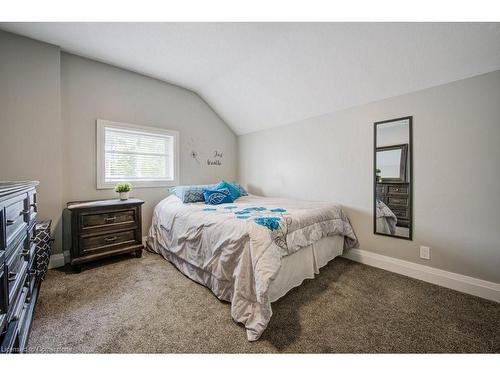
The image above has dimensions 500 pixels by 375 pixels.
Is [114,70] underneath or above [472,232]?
above

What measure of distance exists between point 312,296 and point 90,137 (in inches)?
125

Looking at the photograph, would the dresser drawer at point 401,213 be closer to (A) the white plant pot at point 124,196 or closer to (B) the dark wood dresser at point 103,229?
(B) the dark wood dresser at point 103,229

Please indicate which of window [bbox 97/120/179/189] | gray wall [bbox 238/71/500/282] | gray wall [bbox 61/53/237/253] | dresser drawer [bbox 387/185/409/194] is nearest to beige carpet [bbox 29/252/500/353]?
gray wall [bbox 238/71/500/282]

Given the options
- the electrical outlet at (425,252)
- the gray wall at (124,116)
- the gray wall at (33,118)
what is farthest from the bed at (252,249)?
the gray wall at (33,118)

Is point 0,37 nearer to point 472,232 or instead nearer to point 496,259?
point 472,232

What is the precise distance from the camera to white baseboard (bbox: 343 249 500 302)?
1780 mm

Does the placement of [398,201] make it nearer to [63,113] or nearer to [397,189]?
[397,189]

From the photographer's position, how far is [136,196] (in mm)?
3027

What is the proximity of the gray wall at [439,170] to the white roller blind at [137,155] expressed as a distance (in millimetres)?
2361

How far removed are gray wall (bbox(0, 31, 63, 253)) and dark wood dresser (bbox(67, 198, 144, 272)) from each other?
0.36 meters

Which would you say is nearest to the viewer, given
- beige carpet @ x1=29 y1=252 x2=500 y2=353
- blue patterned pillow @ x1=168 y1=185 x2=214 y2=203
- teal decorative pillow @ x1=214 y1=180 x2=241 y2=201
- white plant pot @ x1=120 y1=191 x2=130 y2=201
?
beige carpet @ x1=29 y1=252 x2=500 y2=353

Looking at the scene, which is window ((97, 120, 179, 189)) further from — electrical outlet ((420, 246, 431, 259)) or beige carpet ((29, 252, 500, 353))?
electrical outlet ((420, 246, 431, 259))

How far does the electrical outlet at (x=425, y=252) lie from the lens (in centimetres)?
209
